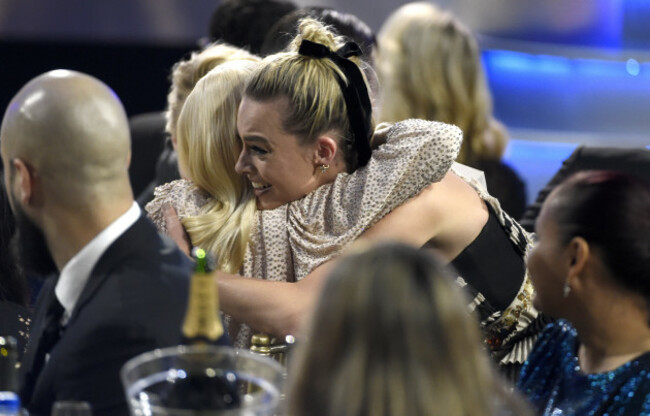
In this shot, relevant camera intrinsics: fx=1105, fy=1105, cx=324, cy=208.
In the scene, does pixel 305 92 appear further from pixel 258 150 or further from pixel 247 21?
pixel 247 21

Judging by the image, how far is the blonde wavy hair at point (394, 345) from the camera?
1.15m

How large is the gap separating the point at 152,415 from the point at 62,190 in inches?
21.7

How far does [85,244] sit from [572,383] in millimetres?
881

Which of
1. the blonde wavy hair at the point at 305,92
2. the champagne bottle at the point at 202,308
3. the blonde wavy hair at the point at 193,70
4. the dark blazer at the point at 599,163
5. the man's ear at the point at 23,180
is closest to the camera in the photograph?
the champagne bottle at the point at 202,308

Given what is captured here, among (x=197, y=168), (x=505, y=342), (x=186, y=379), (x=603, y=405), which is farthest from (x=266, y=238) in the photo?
(x=186, y=379)

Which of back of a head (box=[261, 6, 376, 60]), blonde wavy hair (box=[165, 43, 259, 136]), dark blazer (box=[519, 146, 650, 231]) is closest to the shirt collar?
blonde wavy hair (box=[165, 43, 259, 136])

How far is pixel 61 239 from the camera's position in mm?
1799

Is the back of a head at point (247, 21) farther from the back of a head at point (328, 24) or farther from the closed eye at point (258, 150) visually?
the closed eye at point (258, 150)

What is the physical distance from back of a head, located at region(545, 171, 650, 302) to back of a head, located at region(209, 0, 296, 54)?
1.93 metres

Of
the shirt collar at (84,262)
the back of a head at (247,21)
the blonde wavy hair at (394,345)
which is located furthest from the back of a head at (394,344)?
the back of a head at (247,21)

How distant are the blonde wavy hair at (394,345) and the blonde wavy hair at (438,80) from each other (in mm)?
2607

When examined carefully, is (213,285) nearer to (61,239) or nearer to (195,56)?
→ (61,239)

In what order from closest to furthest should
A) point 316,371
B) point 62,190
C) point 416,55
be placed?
1. point 316,371
2. point 62,190
3. point 416,55

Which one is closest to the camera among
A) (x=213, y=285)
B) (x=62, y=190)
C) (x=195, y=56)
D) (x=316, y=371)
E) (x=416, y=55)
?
(x=316, y=371)
